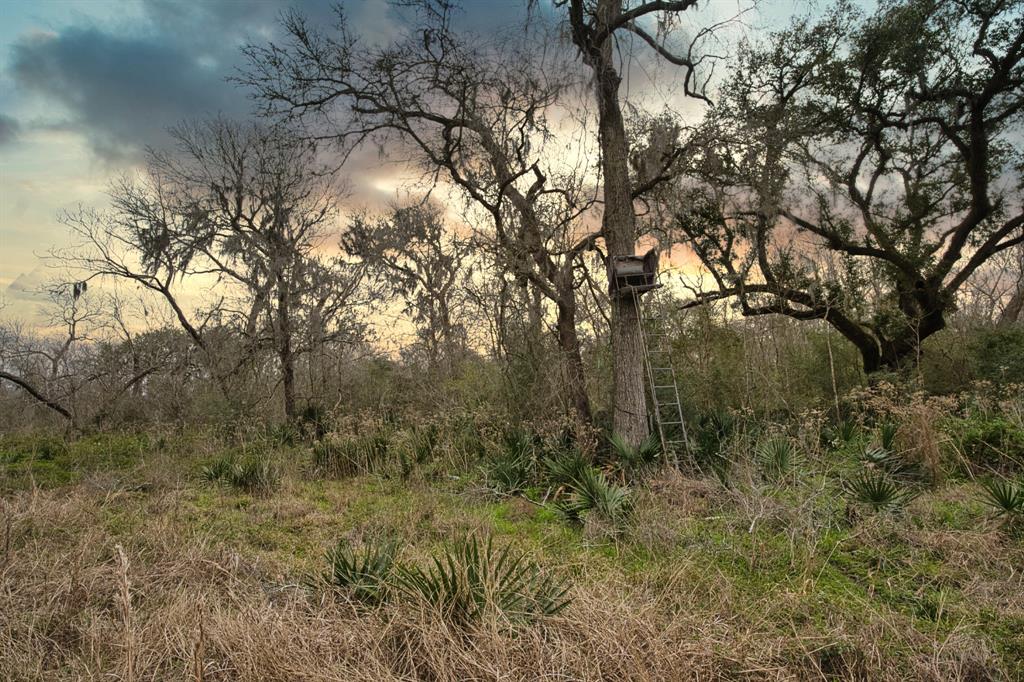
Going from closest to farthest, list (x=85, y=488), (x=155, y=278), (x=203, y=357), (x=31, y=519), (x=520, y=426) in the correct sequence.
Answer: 1. (x=31, y=519)
2. (x=85, y=488)
3. (x=520, y=426)
4. (x=203, y=357)
5. (x=155, y=278)

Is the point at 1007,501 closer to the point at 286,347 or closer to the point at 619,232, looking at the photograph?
the point at 619,232

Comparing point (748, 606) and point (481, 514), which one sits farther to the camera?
point (481, 514)

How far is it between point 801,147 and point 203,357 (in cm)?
1643

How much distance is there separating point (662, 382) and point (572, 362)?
215 cm

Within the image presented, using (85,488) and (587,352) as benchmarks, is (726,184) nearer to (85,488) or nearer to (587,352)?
(587,352)

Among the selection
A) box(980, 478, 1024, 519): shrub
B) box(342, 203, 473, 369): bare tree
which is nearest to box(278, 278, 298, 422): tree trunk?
box(342, 203, 473, 369): bare tree

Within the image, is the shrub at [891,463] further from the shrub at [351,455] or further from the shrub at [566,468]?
the shrub at [351,455]

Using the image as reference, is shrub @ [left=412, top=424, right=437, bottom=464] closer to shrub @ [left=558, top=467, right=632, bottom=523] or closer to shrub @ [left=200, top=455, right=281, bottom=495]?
shrub @ [left=200, top=455, right=281, bottom=495]

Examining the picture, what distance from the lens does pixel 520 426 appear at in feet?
32.4

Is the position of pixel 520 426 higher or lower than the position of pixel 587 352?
lower

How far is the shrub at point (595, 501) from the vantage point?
19.5 feet

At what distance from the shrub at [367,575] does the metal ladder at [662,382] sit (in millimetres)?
5181

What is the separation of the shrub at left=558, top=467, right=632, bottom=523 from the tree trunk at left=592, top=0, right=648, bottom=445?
9.22 feet

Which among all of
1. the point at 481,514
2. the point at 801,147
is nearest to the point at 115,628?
the point at 481,514
